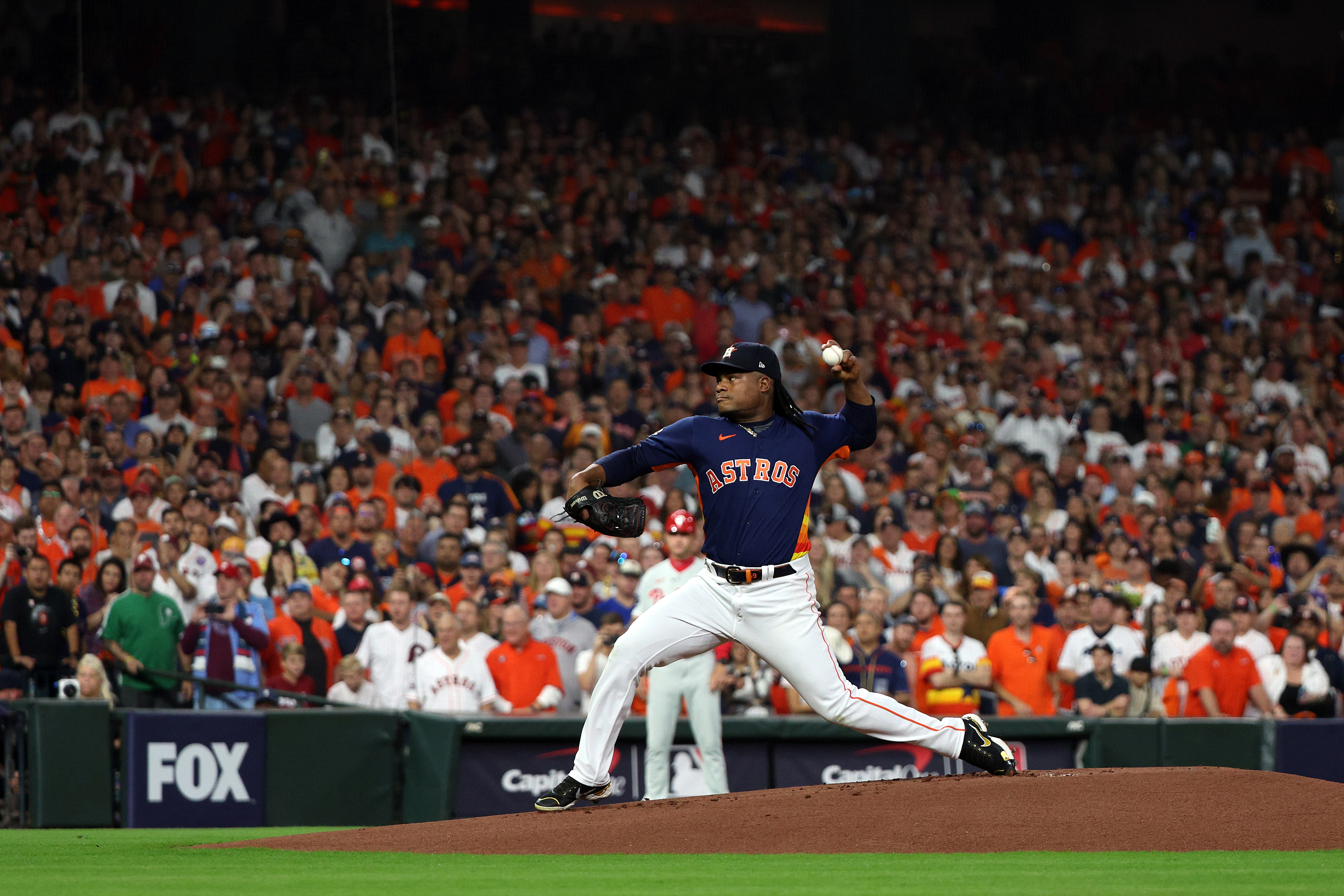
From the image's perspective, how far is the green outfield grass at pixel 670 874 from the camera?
213 inches

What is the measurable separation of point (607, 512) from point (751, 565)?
0.61 metres

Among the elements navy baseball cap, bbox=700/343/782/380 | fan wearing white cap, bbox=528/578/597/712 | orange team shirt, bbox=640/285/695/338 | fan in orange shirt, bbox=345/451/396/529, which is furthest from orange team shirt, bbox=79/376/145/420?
navy baseball cap, bbox=700/343/782/380

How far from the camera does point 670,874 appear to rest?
5.86 m

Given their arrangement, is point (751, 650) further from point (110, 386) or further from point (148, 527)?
point (110, 386)

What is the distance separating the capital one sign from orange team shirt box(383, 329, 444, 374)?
4.93 metres

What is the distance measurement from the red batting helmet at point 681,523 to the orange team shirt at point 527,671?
188 cm

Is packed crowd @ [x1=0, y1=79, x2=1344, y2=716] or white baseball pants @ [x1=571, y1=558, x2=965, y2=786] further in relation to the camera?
packed crowd @ [x1=0, y1=79, x2=1344, y2=716]

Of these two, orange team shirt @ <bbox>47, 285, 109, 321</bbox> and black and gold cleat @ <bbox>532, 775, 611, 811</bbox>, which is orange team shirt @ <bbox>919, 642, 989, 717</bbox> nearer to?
black and gold cleat @ <bbox>532, 775, 611, 811</bbox>

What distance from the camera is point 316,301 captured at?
1554cm

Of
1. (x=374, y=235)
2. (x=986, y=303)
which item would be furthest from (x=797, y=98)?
(x=374, y=235)

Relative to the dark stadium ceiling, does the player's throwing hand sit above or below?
below

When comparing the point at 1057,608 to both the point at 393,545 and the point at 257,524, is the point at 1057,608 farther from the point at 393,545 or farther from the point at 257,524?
the point at 257,524

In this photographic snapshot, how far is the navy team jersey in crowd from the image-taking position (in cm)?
684

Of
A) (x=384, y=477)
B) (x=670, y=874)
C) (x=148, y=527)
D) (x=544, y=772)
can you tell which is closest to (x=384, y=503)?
(x=384, y=477)
